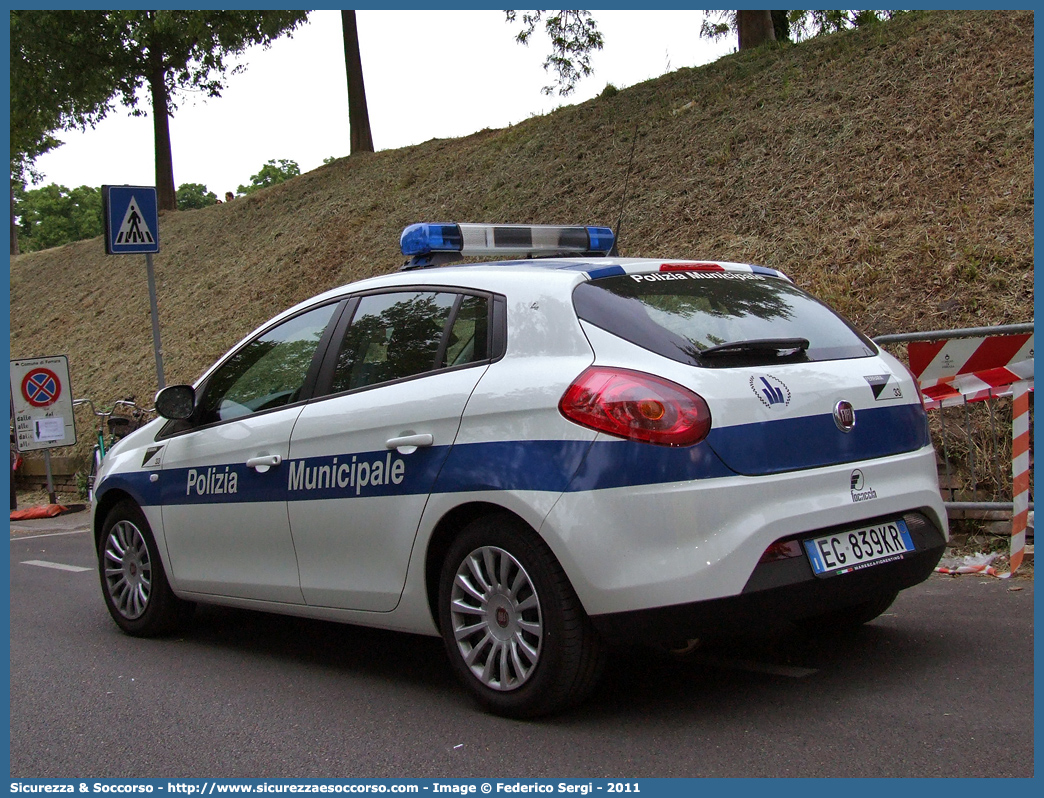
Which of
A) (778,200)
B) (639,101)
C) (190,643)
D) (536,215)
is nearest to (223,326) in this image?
(536,215)

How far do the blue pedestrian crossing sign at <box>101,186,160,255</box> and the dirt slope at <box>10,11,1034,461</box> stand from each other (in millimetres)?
5248

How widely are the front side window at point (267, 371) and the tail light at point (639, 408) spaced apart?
1.78 meters

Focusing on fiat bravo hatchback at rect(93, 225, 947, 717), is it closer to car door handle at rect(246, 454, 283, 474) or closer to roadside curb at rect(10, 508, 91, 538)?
car door handle at rect(246, 454, 283, 474)

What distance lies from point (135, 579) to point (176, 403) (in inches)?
44.8

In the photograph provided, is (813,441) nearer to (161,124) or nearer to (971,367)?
(971,367)

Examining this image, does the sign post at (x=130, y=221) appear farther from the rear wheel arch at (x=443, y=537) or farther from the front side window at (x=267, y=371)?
the rear wheel arch at (x=443, y=537)

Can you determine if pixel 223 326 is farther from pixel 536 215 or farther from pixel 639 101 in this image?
pixel 639 101

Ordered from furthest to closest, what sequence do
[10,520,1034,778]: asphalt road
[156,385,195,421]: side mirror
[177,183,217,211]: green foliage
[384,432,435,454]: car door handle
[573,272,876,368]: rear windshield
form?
[177,183,217,211]: green foliage
[156,385,195,421]: side mirror
[384,432,435,454]: car door handle
[573,272,876,368]: rear windshield
[10,520,1034,778]: asphalt road

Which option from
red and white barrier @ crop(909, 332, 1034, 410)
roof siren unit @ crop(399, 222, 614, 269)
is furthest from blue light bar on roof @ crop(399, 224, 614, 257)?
red and white barrier @ crop(909, 332, 1034, 410)

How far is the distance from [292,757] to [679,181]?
10917mm

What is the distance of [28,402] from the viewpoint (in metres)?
14.5

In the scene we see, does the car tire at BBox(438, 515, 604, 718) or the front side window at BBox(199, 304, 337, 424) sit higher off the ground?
the front side window at BBox(199, 304, 337, 424)

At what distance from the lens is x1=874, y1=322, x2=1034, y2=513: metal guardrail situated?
685 cm

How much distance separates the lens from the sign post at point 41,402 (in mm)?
14477
